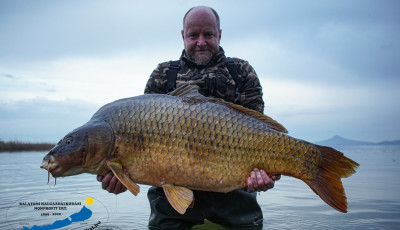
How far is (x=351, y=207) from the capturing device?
5.00m

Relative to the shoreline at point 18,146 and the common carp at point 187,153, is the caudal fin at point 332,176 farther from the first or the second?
the shoreline at point 18,146

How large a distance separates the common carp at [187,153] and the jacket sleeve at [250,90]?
1.04 metres

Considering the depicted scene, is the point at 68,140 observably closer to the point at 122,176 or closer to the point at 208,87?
the point at 122,176

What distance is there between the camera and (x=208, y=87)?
377cm

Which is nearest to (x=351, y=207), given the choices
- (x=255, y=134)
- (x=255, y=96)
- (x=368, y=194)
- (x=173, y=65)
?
(x=368, y=194)

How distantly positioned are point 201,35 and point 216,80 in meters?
0.56

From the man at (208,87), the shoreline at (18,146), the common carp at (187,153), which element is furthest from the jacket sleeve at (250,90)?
the shoreline at (18,146)

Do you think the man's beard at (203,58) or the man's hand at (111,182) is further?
the man's beard at (203,58)

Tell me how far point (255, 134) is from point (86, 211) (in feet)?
8.86

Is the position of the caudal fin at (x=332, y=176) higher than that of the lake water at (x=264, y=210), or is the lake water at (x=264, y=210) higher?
the caudal fin at (x=332, y=176)

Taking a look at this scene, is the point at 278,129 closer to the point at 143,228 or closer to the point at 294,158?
the point at 294,158

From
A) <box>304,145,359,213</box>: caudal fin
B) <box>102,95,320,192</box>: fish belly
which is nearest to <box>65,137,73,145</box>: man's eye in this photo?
<box>102,95,320,192</box>: fish belly

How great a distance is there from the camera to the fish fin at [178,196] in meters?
2.85

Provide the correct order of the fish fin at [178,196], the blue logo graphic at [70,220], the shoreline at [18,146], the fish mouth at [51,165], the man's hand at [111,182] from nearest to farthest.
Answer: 1. the fish mouth at [51,165]
2. the fish fin at [178,196]
3. the man's hand at [111,182]
4. the blue logo graphic at [70,220]
5. the shoreline at [18,146]
